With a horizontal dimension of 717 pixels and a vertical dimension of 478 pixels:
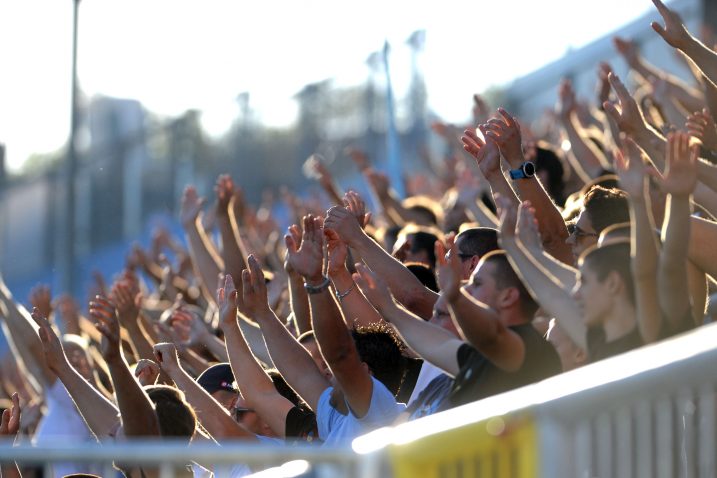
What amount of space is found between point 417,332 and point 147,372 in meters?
1.60

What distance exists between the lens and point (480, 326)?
395 centimetres

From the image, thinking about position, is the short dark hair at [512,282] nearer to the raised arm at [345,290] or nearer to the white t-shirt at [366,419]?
the white t-shirt at [366,419]

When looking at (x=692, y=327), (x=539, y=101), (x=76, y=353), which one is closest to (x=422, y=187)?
(x=539, y=101)

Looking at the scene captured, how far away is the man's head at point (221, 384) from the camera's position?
5703mm

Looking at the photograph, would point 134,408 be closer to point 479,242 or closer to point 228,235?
point 479,242

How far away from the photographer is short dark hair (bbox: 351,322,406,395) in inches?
204

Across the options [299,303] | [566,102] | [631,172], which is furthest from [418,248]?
[631,172]

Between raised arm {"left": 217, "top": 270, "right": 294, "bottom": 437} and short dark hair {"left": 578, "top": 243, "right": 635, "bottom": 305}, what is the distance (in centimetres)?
162

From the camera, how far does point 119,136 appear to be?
1694cm

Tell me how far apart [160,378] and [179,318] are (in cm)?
69

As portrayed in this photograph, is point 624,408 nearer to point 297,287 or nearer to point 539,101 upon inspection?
point 297,287

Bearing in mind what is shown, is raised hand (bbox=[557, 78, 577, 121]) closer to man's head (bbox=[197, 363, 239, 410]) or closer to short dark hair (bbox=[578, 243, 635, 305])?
man's head (bbox=[197, 363, 239, 410])

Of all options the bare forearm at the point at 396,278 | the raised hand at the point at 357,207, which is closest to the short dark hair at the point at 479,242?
the bare forearm at the point at 396,278

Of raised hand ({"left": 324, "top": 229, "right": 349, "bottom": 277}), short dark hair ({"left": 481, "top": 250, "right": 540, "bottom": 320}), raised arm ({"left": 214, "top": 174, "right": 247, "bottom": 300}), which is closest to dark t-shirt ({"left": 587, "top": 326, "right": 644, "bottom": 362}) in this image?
short dark hair ({"left": 481, "top": 250, "right": 540, "bottom": 320})
